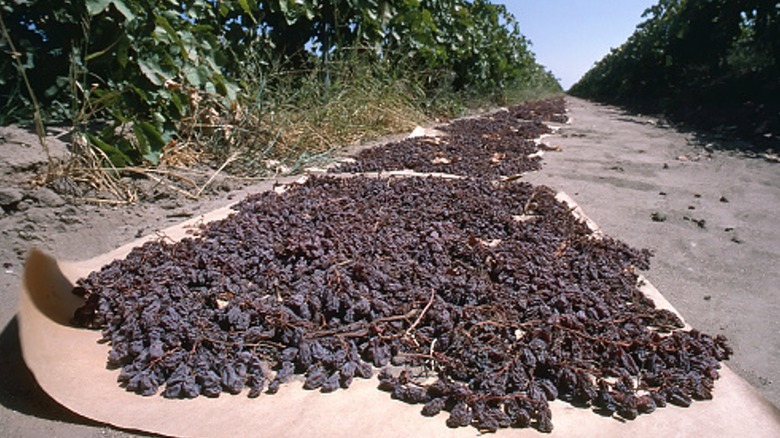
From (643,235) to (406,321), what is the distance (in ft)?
5.91

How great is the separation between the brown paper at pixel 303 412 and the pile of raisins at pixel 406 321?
3cm

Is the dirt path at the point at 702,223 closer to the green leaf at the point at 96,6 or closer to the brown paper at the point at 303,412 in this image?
the brown paper at the point at 303,412

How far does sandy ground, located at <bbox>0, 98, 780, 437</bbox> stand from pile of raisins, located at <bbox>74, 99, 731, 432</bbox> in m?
0.21

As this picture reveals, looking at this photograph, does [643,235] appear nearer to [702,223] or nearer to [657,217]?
[657,217]

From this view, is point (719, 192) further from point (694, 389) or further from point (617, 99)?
point (617, 99)

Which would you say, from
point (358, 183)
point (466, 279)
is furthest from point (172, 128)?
point (466, 279)

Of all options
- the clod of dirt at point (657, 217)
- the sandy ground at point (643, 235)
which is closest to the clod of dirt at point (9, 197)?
the sandy ground at point (643, 235)

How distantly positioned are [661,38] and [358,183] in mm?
15768

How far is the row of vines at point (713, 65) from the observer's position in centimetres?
822

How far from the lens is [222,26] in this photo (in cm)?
454

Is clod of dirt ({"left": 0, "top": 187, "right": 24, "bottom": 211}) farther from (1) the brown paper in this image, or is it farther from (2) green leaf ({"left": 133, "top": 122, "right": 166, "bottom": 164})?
(1) the brown paper

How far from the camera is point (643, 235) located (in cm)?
301

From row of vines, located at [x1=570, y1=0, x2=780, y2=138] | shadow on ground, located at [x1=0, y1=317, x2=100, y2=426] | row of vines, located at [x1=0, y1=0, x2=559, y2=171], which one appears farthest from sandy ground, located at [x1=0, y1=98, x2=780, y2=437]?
row of vines, located at [x1=570, y1=0, x2=780, y2=138]

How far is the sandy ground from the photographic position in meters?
1.65
